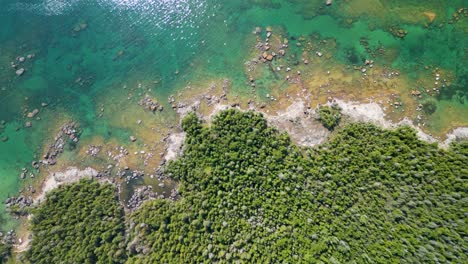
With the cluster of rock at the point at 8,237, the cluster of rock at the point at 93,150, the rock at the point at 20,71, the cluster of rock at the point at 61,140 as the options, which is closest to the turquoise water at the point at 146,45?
the rock at the point at 20,71

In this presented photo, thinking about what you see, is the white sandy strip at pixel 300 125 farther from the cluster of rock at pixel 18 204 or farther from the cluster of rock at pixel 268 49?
the cluster of rock at pixel 18 204

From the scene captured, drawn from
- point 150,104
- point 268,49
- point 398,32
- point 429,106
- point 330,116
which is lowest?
point 429,106

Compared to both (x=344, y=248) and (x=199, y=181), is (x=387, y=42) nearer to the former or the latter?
(x=344, y=248)

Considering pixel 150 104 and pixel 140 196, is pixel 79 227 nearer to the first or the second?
pixel 140 196

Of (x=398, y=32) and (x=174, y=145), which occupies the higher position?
(x=398, y=32)

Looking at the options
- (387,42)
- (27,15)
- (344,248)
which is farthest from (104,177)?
(387,42)

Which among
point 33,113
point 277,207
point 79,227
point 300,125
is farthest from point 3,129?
point 300,125
